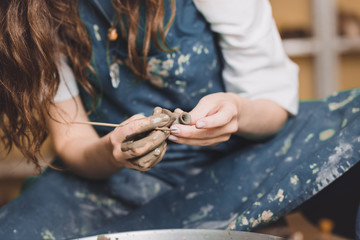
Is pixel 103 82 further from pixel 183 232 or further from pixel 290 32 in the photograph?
pixel 290 32

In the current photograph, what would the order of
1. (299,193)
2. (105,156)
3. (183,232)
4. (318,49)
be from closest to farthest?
(183,232), (299,193), (105,156), (318,49)

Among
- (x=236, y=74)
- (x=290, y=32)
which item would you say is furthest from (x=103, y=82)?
(x=290, y=32)

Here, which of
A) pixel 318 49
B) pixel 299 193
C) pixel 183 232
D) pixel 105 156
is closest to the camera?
pixel 183 232

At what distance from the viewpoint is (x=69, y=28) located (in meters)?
0.87

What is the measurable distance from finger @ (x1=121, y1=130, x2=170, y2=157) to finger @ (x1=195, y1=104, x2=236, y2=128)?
0.22 feet

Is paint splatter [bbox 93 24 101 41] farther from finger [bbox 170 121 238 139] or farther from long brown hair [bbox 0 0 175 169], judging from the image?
finger [bbox 170 121 238 139]

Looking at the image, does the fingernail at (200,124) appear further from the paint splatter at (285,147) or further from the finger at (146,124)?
the paint splatter at (285,147)

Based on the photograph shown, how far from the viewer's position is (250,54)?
92 centimetres

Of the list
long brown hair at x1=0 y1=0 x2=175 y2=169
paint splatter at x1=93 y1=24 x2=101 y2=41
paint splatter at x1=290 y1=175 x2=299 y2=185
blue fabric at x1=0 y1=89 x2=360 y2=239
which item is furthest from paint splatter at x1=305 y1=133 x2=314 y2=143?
paint splatter at x1=93 y1=24 x2=101 y2=41

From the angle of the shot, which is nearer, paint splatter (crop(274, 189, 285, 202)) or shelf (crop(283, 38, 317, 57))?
paint splatter (crop(274, 189, 285, 202))

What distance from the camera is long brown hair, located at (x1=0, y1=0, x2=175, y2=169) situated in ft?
2.52

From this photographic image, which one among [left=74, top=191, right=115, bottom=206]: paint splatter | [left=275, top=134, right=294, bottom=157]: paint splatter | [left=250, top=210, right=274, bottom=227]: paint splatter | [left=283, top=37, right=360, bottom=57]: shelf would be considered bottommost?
[left=283, top=37, right=360, bottom=57]: shelf

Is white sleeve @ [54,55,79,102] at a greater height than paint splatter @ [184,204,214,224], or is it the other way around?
white sleeve @ [54,55,79,102]

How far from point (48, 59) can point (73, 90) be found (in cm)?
15
